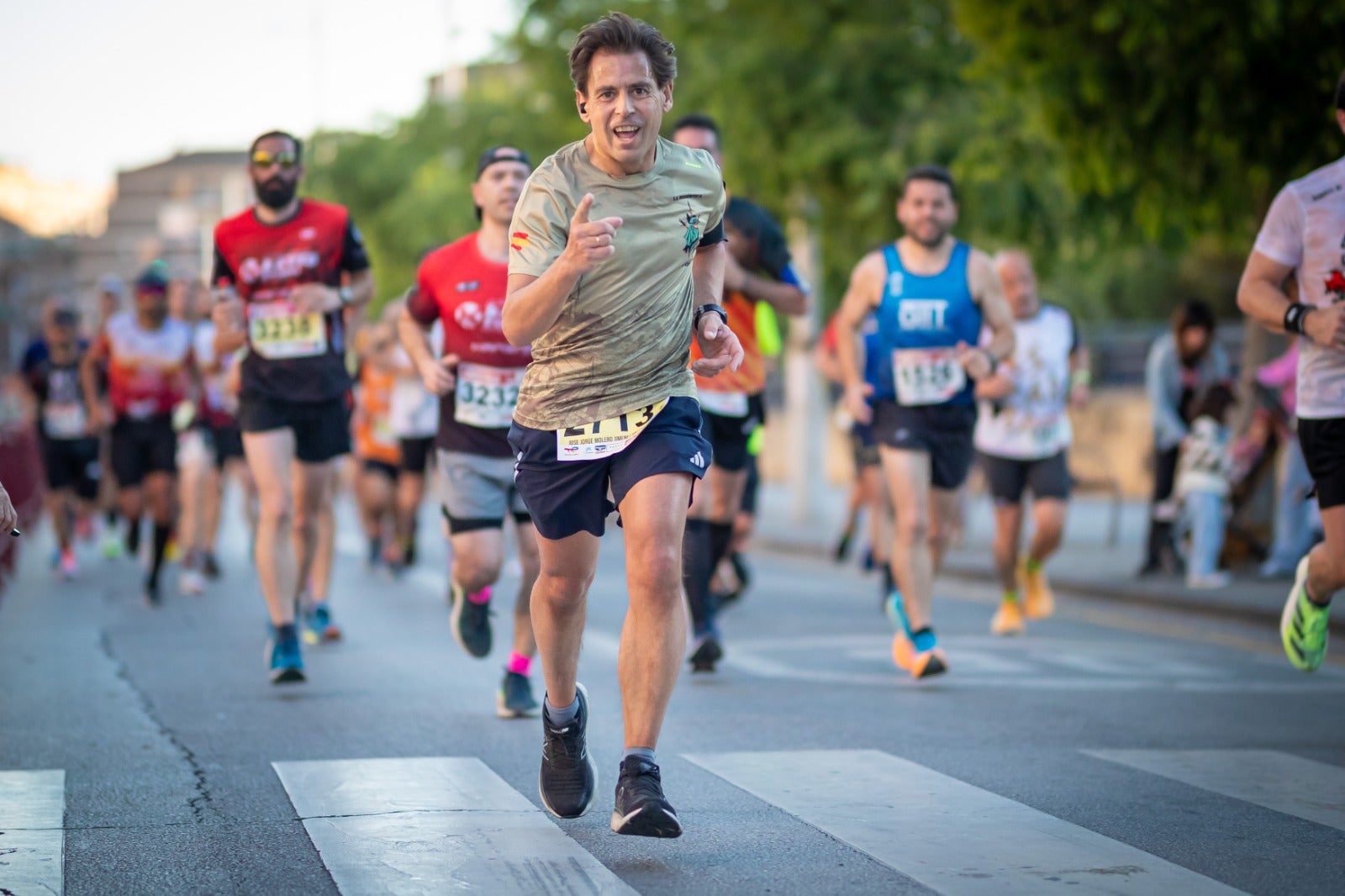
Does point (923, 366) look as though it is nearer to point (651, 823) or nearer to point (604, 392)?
point (604, 392)

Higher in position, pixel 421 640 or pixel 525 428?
pixel 525 428

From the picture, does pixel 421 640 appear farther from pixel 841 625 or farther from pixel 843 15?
pixel 843 15

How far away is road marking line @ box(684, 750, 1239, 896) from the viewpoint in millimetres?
4703

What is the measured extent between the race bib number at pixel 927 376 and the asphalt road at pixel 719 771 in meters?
1.25

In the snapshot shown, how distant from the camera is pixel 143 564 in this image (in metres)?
17.4

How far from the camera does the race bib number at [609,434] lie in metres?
5.22

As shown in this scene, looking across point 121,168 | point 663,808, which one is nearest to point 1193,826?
point 663,808

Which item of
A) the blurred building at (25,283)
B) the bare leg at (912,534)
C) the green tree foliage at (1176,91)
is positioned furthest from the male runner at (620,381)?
the blurred building at (25,283)

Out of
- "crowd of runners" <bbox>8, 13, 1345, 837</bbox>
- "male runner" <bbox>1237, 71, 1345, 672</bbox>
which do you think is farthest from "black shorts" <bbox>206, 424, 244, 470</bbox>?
"male runner" <bbox>1237, 71, 1345, 672</bbox>

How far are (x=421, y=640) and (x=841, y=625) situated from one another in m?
2.51

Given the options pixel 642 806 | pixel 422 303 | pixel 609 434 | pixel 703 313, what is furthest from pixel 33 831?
pixel 422 303

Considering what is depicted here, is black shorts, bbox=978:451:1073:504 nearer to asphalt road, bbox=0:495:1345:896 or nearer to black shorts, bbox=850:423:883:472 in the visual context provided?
asphalt road, bbox=0:495:1345:896

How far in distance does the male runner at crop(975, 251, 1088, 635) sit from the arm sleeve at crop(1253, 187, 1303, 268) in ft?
13.5

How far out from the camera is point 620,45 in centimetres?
504
